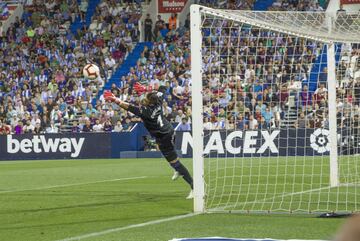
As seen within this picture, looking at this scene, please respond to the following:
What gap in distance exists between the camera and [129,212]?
40.1 ft

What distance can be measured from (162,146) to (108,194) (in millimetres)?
1656

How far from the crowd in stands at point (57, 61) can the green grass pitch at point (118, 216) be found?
16729 millimetres

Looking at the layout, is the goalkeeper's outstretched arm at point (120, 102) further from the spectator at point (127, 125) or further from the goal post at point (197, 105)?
the spectator at point (127, 125)

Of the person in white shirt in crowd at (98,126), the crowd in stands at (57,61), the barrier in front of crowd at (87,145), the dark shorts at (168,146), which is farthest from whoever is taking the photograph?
the crowd in stands at (57,61)

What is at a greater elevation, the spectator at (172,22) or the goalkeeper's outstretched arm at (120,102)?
the spectator at (172,22)

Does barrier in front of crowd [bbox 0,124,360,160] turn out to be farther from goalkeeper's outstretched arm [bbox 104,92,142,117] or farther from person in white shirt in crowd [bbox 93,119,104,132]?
goalkeeper's outstretched arm [bbox 104,92,142,117]

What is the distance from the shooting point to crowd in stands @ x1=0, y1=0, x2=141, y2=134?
122 ft

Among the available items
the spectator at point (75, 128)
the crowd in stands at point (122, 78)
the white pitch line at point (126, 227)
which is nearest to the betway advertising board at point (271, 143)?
the crowd in stands at point (122, 78)

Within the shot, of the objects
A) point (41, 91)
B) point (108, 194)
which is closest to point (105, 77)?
point (41, 91)

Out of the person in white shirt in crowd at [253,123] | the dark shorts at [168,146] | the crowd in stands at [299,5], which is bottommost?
the person in white shirt in crowd at [253,123]

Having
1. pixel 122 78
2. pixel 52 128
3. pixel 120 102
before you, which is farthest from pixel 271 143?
pixel 120 102

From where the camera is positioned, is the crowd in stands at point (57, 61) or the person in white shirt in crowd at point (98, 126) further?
the crowd in stands at point (57, 61)

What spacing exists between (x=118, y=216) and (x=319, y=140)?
1466 centimetres

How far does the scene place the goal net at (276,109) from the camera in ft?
41.3
